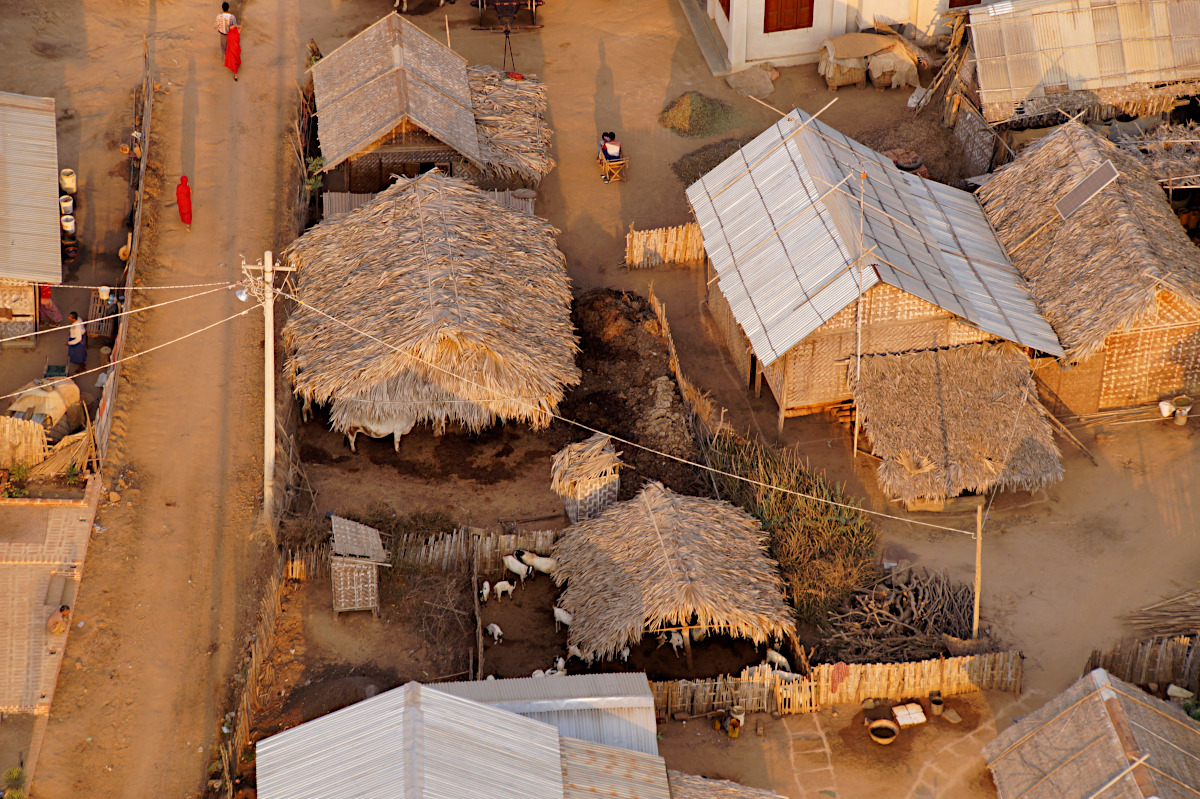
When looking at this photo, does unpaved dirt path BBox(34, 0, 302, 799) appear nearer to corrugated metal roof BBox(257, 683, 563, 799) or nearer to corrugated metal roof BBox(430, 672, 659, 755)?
corrugated metal roof BBox(257, 683, 563, 799)

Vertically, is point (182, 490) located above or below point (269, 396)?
below

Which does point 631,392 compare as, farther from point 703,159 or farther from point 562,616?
point 703,159

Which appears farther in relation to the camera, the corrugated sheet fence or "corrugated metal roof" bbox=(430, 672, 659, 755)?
the corrugated sheet fence

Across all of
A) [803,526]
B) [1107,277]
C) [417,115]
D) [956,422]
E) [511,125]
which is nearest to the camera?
[803,526]

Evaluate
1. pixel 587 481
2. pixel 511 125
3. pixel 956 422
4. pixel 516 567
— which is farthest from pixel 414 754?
pixel 511 125

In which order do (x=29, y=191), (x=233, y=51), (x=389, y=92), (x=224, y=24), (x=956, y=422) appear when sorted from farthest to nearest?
(x=224, y=24) < (x=233, y=51) < (x=389, y=92) < (x=29, y=191) < (x=956, y=422)

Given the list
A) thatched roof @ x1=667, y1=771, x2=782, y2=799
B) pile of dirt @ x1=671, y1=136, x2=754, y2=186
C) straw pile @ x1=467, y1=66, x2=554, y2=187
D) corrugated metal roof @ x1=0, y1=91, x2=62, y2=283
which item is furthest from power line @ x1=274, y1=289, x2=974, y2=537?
pile of dirt @ x1=671, y1=136, x2=754, y2=186

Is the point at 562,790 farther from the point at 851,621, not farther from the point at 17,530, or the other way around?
the point at 17,530
